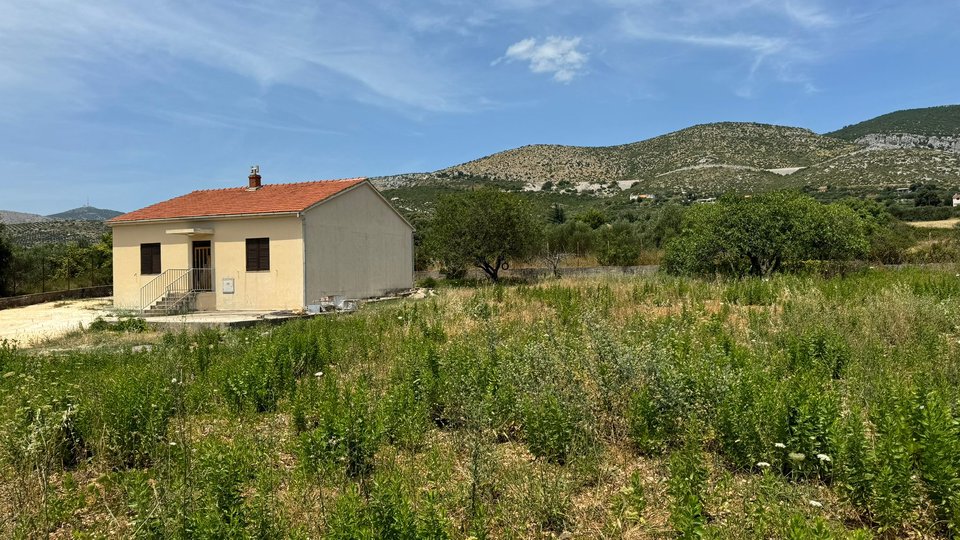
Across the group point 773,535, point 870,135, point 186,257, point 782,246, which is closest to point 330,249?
point 186,257

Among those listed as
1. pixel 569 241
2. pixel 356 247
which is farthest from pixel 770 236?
pixel 569 241

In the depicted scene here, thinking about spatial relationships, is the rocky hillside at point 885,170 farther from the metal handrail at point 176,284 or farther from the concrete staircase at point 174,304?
the concrete staircase at point 174,304

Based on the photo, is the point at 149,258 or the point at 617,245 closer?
the point at 149,258

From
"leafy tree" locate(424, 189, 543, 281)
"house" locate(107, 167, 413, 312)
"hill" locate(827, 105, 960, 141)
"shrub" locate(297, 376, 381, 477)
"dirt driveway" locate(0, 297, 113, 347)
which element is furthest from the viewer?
"hill" locate(827, 105, 960, 141)

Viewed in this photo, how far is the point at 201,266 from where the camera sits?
2102 cm

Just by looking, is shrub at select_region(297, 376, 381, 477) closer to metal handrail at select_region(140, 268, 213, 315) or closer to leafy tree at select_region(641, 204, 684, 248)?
metal handrail at select_region(140, 268, 213, 315)

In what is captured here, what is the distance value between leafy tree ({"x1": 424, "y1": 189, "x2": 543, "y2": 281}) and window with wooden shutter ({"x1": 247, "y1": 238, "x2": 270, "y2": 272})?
29.7 feet

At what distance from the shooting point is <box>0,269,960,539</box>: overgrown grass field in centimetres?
299

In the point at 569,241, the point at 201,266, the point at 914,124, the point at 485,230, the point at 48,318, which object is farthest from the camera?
the point at 914,124

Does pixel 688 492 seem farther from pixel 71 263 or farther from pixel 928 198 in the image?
pixel 928 198

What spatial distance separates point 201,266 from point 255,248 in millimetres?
2854

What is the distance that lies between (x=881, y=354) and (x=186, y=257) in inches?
852

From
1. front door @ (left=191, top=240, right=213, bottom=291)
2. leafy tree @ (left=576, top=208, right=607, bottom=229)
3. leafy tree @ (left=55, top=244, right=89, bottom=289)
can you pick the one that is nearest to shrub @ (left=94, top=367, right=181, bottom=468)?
front door @ (left=191, top=240, right=213, bottom=291)

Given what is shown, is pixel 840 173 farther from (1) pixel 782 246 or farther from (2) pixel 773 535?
(2) pixel 773 535
